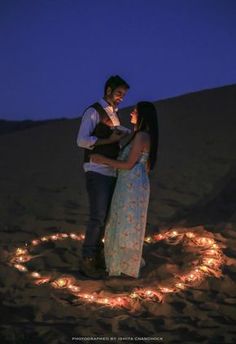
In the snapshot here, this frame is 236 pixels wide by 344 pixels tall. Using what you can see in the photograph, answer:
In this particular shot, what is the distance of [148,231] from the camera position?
24.1 ft

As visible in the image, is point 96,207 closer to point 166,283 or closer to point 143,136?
point 143,136

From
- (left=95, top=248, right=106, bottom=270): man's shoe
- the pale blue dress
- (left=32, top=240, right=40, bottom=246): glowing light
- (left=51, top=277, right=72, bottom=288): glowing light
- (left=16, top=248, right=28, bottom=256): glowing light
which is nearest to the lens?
(left=51, top=277, right=72, bottom=288): glowing light

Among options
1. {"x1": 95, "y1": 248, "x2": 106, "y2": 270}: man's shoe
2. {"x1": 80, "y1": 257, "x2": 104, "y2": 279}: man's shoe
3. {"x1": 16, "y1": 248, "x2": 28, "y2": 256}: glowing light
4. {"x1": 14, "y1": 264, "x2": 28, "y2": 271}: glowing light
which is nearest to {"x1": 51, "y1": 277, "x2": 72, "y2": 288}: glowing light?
{"x1": 80, "y1": 257, "x2": 104, "y2": 279}: man's shoe

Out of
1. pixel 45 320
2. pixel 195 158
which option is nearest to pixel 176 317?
pixel 45 320

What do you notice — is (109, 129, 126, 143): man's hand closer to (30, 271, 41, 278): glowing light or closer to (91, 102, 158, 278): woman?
(91, 102, 158, 278): woman

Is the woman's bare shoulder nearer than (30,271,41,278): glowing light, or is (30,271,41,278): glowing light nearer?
the woman's bare shoulder

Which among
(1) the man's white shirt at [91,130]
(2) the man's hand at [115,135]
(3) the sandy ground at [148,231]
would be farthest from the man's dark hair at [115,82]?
(3) the sandy ground at [148,231]

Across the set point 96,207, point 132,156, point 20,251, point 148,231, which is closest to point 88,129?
point 132,156

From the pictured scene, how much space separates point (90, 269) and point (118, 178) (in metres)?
1.01

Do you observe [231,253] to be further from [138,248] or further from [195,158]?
[195,158]

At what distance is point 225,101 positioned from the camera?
18.4 meters

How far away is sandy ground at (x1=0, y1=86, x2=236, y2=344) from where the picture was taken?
4.05 metres

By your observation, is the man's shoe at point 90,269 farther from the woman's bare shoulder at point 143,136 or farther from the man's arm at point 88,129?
the woman's bare shoulder at point 143,136

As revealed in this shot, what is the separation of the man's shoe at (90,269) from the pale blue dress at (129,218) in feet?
0.46
